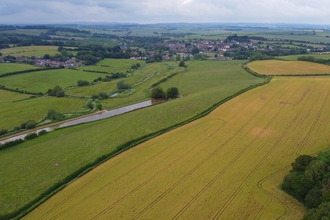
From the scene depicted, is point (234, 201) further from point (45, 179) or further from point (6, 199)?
point (6, 199)

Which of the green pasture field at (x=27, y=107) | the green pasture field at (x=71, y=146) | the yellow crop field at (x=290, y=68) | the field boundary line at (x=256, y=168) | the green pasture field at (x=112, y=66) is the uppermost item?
the yellow crop field at (x=290, y=68)

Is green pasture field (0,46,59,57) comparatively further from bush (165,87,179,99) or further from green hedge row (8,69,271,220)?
green hedge row (8,69,271,220)

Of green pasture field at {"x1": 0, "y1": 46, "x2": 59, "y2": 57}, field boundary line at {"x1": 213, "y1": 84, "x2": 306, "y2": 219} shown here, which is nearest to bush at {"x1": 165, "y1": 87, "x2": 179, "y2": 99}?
field boundary line at {"x1": 213, "y1": 84, "x2": 306, "y2": 219}

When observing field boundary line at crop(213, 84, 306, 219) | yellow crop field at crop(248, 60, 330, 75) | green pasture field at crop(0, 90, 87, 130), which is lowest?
green pasture field at crop(0, 90, 87, 130)

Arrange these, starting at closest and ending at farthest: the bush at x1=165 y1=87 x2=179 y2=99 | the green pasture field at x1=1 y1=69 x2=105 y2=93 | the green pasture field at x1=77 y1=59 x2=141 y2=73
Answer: the bush at x1=165 y1=87 x2=179 y2=99 → the green pasture field at x1=1 y1=69 x2=105 y2=93 → the green pasture field at x1=77 y1=59 x2=141 y2=73

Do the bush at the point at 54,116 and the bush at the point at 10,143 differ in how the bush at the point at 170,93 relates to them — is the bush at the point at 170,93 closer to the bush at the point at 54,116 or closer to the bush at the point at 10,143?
the bush at the point at 54,116

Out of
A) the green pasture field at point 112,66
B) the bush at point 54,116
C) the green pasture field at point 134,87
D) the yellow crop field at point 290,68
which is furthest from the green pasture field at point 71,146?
the green pasture field at point 112,66

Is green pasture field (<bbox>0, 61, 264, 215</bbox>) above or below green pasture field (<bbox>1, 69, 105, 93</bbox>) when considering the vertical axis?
above
